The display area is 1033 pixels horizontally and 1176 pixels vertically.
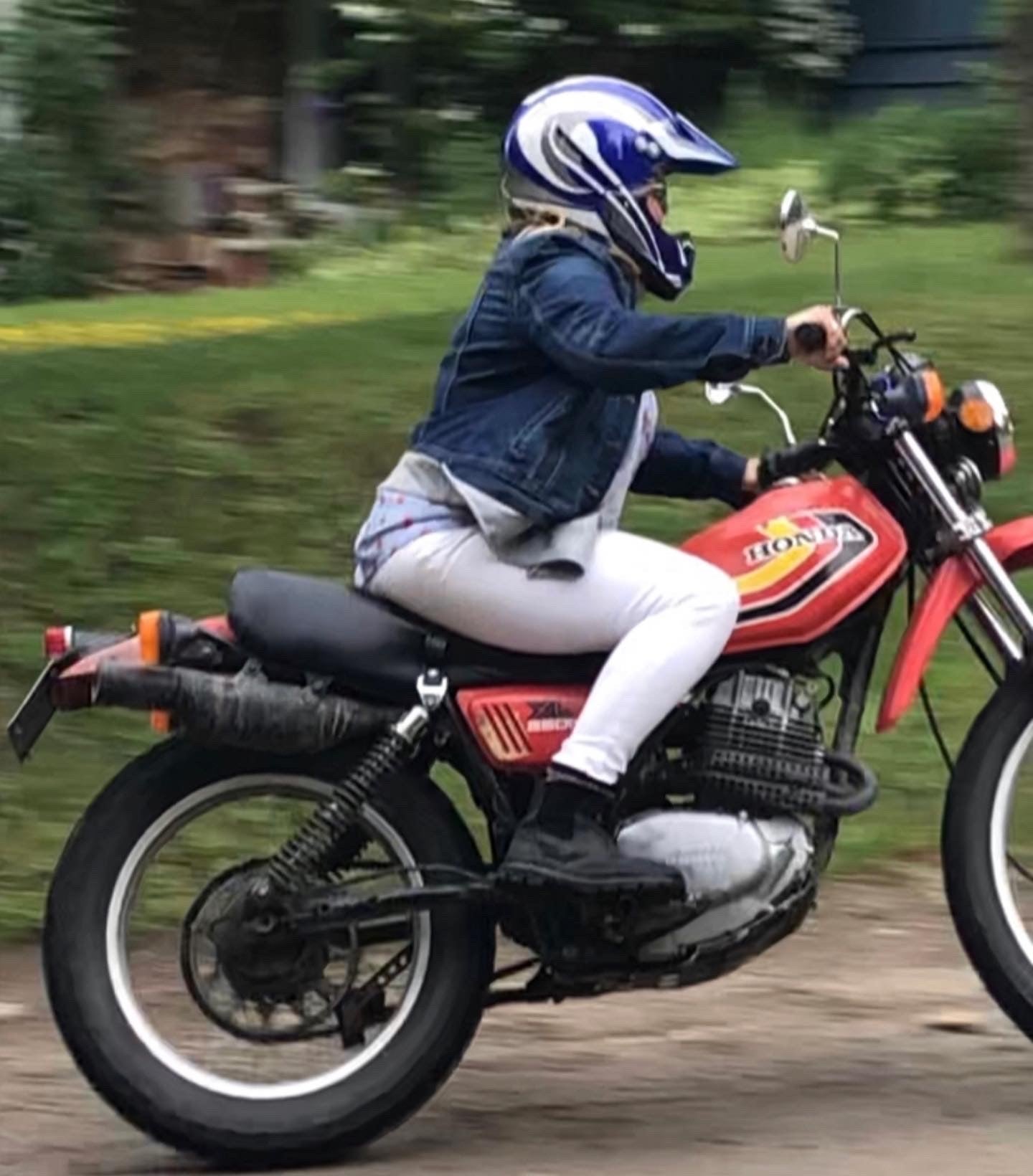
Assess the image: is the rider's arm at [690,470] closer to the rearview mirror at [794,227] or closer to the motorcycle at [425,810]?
the motorcycle at [425,810]

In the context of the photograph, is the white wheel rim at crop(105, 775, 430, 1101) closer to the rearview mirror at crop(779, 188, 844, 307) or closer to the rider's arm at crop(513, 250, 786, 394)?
the rider's arm at crop(513, 250, 786, 394)

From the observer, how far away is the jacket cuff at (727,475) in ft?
Result: 17.1

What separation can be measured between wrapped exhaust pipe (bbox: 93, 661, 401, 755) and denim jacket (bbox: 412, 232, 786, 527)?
1.58 feet

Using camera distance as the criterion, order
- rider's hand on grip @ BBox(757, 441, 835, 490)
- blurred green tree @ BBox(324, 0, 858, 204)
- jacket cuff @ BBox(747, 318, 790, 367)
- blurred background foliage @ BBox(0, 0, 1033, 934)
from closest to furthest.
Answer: jacket cuff @ BBox(747, 318, 790, 367) < rider's hand on grip @ BBox(757, 441, 835, 490) < blurred background foliage @ BBox(0, 0, 1033, 934) < blurred green tree @ BBox(324, 0, 858, 204)

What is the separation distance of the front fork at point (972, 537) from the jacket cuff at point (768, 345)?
40cm

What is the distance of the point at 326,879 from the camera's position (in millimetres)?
4793

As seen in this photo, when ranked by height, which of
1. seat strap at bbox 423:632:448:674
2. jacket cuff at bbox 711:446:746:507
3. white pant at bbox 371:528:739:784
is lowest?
seat strap at bbox 423:632:448:674

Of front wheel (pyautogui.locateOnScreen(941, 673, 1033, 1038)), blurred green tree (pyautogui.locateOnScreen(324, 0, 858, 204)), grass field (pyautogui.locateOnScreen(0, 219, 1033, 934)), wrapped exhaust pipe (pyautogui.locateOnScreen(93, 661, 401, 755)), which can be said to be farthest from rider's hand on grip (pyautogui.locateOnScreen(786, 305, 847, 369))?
blurred green tree (pyautogui.locateOnScreen(324, 0, 858, 204))

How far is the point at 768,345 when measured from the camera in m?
4.57

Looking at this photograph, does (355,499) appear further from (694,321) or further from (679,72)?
(679,72)

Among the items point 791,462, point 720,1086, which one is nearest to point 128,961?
point 720,1086

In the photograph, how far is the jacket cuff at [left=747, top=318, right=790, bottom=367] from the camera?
4566 millimetres

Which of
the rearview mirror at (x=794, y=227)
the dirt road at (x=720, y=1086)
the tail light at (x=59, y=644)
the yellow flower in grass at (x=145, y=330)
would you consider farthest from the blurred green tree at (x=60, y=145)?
the rearview mirror at (x=794, y=227)

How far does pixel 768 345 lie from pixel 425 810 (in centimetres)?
100
